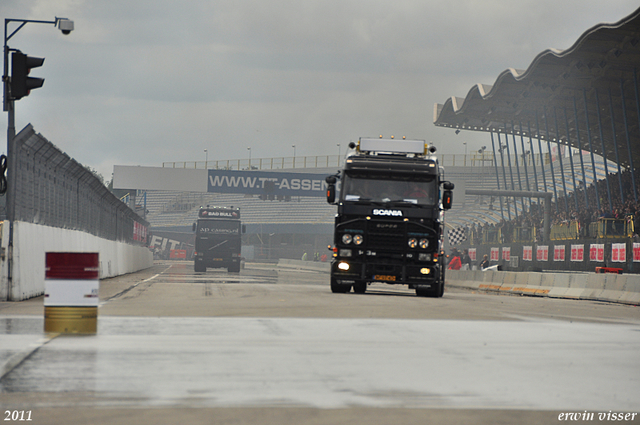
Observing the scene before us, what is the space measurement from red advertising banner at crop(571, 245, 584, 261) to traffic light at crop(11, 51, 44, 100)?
80.3ft

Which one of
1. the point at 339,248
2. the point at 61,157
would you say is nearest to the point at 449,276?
the point at 339,248

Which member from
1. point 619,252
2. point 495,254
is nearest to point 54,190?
point 619,252

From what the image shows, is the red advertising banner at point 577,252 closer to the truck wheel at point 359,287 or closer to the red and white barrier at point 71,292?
the truck wheel at point 359,287

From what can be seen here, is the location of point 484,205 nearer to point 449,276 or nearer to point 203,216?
point 203,216

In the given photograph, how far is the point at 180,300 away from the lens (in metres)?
17.0

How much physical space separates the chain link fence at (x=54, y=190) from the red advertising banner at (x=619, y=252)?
18452mm

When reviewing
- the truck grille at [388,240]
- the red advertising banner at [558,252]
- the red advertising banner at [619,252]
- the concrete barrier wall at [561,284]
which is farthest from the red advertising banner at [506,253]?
the truck grille at [388,240]

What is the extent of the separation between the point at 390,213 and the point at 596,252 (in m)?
16.1

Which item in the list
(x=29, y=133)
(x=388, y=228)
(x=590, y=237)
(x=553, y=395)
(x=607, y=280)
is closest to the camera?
(x=553, y=395)

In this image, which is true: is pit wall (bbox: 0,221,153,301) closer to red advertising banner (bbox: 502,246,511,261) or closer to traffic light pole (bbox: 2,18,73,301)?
traffic light pole (bbox: 2,18,73,301)

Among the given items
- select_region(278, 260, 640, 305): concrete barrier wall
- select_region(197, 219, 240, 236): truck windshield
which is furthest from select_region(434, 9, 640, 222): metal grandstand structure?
select_region(197, 219, 240, 236): truck windshield

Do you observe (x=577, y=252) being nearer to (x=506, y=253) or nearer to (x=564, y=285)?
(x=506, y=253)

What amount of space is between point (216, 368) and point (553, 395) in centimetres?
272

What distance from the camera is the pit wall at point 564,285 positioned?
71.3ft
